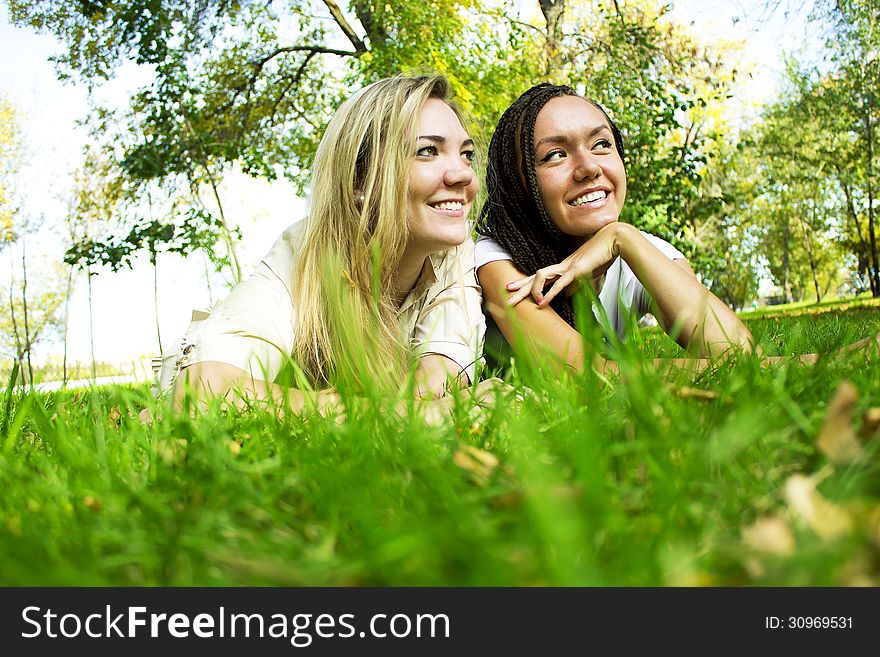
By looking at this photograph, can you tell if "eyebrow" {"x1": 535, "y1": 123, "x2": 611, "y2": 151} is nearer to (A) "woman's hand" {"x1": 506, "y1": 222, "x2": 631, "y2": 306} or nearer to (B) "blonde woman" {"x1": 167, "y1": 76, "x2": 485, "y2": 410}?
(B) "blonde woman" {"x1": 167, "y1": 76, "x2": 485, "y2": 410}

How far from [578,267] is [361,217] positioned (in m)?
1.02

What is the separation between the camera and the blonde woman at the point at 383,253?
3123 millimetres

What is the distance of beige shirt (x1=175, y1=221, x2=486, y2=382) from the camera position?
2.90 m

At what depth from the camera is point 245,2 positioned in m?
14.9

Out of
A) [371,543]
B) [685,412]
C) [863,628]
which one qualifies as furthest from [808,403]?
[371,543]

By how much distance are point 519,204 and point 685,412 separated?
2.85 metres

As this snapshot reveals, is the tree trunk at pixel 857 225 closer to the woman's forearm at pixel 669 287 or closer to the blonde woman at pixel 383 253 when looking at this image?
the woman's forearm at pixel 669 287

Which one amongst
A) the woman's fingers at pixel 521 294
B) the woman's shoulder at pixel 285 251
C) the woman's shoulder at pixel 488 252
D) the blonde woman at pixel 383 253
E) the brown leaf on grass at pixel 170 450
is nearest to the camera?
the brown leaf on grass at pixel 170 450

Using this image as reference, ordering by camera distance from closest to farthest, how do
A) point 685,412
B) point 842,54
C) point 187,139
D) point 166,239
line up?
point 685,412
point 166,239
point 187,139
point 842,54

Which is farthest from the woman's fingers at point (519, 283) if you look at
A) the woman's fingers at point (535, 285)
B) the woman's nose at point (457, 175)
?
the woman's nose at point (457, 175)

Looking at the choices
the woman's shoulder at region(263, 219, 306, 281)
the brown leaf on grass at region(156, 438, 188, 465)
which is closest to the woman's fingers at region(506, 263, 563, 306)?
the woman's shoulder at region(263, 219, 306, 281)

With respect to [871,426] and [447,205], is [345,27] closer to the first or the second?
[447,205]

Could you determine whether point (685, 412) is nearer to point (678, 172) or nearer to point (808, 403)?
point (808, 403)

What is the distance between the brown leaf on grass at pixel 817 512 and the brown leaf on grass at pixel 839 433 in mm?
118
